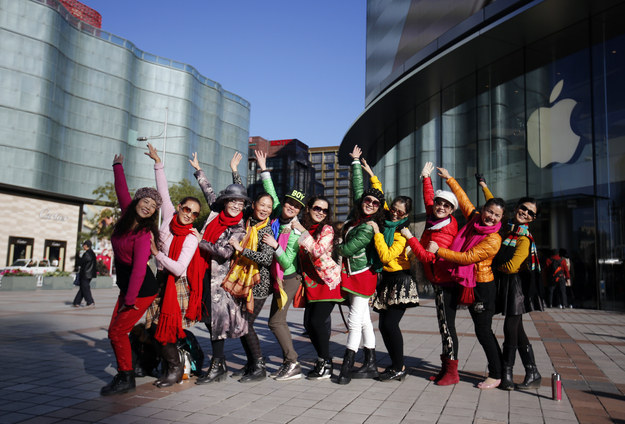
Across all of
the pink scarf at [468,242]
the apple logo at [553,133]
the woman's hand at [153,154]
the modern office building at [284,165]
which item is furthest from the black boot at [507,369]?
the modern office building at [284,165]

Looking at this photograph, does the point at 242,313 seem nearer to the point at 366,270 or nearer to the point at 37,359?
the point at 366,270

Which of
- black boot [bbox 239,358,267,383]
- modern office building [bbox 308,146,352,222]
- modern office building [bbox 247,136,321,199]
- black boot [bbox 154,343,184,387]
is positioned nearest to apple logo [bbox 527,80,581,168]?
black boot [bbox 239,358,267,383]

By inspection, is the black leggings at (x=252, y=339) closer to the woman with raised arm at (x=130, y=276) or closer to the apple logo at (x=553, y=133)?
the woman with raised arm at (x=130, y=276)

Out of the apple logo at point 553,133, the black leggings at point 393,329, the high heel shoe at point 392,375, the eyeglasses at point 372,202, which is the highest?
the apple logo at point 553,133

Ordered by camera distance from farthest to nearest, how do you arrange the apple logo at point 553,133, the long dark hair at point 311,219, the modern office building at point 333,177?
1. the modern office building at point 333,177
2. the apple logo at point 553,133
3. the long dark hair at point 311,219

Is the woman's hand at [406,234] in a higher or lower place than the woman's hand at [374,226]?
lower

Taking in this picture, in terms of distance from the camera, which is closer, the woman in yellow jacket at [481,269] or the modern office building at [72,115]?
the woman in yellow jacket at [481,269]

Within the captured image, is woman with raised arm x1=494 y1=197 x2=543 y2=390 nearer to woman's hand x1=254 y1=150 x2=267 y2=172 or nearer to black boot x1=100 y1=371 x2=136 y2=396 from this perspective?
woman's hand x1=254 y1=150 x2=267 y2=172

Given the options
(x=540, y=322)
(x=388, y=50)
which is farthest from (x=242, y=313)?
(x=388, y=50)

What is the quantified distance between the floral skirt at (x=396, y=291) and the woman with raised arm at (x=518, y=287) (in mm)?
853

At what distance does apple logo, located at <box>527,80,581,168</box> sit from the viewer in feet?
53.0

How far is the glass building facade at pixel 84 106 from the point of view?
4038 cm

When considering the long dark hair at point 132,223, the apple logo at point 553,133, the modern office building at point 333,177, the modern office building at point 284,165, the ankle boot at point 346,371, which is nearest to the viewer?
the long dark hair at point 132,223

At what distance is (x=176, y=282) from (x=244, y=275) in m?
0.65
